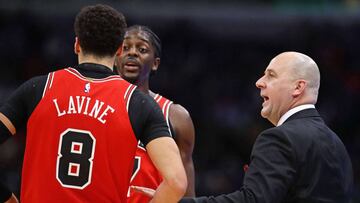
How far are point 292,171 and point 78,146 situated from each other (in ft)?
3.88

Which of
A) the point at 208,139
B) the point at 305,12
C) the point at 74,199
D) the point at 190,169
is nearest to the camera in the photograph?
the point at 74,199

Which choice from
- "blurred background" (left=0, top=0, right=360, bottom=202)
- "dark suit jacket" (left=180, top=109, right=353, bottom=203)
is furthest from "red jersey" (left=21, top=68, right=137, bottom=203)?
"blurred background" (left=0, top=0, right=360, bottom=202)

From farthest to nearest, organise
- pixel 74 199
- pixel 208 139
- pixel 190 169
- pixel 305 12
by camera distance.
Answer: pixel 305 12 → pixel 208 139 → pixel 190 169 → pixel 74 199

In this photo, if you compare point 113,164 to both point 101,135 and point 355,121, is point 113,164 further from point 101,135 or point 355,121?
point 355,121

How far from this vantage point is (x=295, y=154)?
13.5 feet

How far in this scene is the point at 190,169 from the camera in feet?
19.6

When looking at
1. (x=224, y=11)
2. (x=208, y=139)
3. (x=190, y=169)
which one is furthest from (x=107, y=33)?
(x=224, y=11)

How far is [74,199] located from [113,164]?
275mm

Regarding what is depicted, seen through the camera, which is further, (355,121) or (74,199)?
(355,121)

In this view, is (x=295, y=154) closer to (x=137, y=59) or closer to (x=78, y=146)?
(x=78, y=146)

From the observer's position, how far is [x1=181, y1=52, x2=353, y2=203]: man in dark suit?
4.06 metres

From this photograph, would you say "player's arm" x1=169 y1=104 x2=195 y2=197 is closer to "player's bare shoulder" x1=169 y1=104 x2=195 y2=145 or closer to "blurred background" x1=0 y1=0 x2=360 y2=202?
"player's bare shoulder" x1=169 y1=104 x2=195 y2=145

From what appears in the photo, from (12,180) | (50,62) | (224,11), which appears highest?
(224,11)

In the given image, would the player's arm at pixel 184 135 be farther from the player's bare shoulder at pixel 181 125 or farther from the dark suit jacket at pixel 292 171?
the dark suit jacket at pixel 292 171
